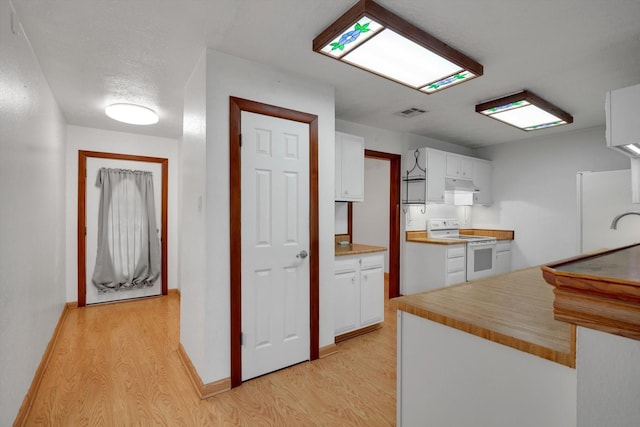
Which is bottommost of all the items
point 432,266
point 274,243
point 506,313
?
point 432,266

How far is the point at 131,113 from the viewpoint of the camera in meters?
3.07

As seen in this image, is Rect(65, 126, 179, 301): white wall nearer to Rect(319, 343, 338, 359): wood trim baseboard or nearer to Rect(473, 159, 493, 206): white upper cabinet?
Rect(319, 343, 338, 359): wood trim baseboard

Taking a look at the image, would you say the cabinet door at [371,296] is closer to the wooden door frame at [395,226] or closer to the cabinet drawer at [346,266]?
the cabinet drawer at [346,266]

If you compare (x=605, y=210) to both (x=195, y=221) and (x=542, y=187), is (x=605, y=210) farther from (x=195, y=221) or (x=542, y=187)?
(x=195, y=221)

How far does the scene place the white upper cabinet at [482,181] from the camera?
5.00 m

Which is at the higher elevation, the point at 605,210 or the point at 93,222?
the point at 605,210

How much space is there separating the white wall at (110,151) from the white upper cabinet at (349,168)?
2821 mm

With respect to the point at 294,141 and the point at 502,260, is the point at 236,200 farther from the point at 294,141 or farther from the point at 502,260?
the point at 502,260

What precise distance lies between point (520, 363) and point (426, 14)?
5.88 feet

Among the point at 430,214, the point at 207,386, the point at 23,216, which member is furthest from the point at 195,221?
the point at 430,214

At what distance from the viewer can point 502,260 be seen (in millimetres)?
4906

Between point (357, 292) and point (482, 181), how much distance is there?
3.35 m

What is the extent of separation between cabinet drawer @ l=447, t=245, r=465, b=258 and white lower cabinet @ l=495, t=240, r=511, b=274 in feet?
3.36

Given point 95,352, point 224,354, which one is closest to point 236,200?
point 224,354
